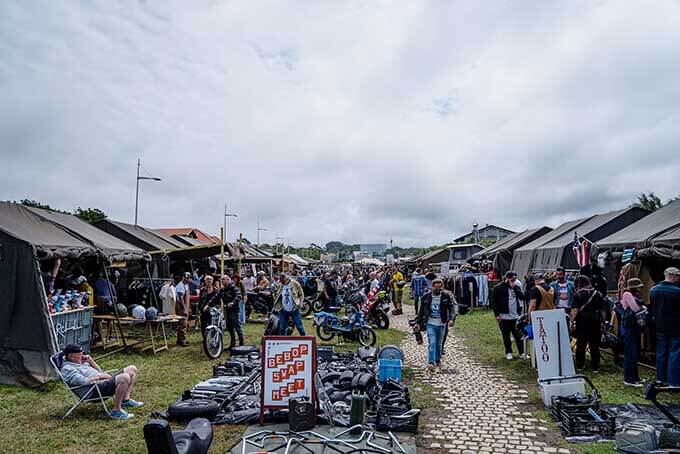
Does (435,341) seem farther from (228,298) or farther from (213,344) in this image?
(228,298)

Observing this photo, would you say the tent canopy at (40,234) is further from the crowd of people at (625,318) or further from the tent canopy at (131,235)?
the crowd of people at (625,318)

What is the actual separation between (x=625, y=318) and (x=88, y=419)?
7775 mm

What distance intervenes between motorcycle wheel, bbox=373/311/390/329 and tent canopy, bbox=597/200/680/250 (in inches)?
233

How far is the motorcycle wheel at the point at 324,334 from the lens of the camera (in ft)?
38.3

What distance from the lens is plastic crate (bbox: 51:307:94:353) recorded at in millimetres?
8477

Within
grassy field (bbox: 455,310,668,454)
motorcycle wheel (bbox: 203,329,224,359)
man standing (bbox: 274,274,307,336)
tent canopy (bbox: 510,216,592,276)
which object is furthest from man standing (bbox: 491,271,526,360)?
tent canopy (bbox: 510,216,592,276)

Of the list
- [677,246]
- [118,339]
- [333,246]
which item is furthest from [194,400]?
[333,246]

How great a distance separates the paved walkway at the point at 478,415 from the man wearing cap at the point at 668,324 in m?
1.93

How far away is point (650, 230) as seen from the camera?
9.48m

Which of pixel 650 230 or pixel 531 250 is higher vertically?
pixel 531 250

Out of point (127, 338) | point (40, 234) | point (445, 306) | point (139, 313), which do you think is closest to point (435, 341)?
point (445, 306)

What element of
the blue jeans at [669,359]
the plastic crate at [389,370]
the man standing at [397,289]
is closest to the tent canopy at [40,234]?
the plastic crate at [389,370]

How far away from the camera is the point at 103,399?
5.78m

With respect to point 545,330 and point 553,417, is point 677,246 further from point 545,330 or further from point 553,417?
point 553,417
